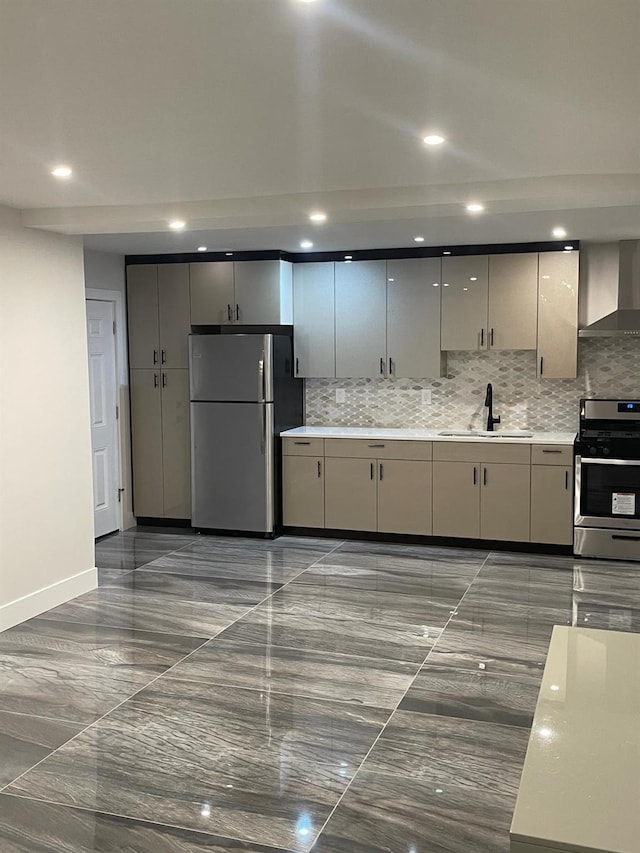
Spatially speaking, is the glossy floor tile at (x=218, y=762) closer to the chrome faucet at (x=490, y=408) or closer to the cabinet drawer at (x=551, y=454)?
the cabinet drawer at (x=551, y=454)

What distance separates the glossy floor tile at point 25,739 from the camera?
3197 millimetres

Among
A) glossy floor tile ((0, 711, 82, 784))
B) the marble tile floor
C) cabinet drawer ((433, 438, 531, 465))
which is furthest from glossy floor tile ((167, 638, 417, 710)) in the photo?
Result: cabinet drawer ((433, 438, 531, 465))

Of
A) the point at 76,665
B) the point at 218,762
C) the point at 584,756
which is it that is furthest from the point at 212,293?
the point at 584,756

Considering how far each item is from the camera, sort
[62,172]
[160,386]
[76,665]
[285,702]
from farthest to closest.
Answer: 1. [160,386]
2. [76,665]
3. [62,172]
4. [285,702]

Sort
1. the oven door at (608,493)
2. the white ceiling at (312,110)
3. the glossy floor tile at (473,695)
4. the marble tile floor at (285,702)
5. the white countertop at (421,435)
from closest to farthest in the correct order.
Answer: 1. the white ceiling at (312,110)
2. the marble tile floor at (285,702)
3. the glossy floor tile at (473,695)
4. the oven door at (608,493)
5. the white countertop at (421,435)

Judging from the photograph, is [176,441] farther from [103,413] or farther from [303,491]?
[303,491]

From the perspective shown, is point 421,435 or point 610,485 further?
point 421,435

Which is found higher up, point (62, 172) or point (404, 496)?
point (62, 172)

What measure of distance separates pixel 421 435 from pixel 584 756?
5214 mm

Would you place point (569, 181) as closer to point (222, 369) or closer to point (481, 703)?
point (481, 703)

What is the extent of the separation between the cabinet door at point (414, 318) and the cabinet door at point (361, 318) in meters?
Result: 0.07

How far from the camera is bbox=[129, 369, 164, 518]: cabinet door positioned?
7402 millimetres

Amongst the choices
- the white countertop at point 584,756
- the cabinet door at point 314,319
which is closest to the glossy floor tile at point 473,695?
the white countertop at point 584,756

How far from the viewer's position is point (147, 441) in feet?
24.4
